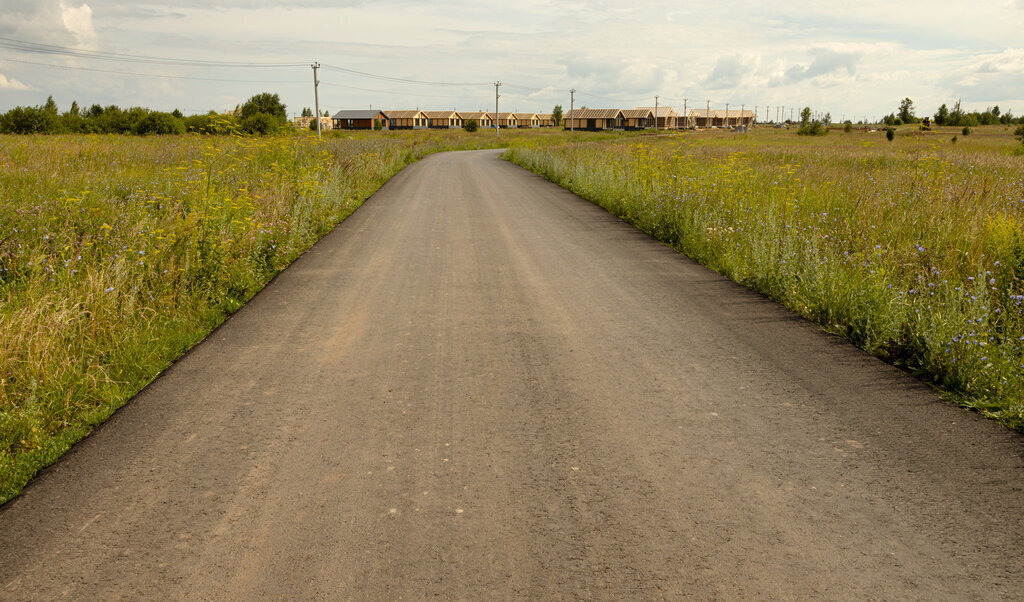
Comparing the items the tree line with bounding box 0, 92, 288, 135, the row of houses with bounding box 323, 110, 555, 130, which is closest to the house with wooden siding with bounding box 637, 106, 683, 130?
the row of houses with bounding box 323, 110, 555, 130

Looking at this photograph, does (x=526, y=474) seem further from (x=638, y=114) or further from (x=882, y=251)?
(x=638, y=114)

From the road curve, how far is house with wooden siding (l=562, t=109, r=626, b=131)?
124751 mm

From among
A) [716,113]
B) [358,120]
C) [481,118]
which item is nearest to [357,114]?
[358,120]

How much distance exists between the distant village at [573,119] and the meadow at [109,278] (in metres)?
104

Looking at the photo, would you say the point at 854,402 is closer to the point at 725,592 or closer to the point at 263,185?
the point at 725,592

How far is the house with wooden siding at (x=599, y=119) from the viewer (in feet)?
412

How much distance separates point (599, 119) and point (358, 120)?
5380 cm

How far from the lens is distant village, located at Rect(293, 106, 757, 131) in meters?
125

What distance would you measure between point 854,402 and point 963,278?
13.3 ft

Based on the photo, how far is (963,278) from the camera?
23.6 ft

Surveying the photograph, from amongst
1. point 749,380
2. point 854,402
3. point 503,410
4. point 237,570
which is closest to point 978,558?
point 854,402

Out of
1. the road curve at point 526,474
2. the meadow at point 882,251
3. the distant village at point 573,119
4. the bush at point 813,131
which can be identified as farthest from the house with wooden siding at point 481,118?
the road curve at point 526,474

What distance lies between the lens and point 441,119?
152 meters

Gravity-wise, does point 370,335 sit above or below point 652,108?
below
